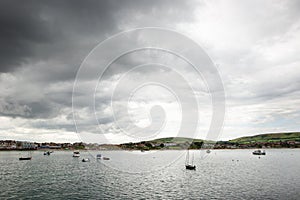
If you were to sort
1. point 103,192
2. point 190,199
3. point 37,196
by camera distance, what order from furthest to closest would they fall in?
point 103,192 < point 37,196 < point 190,199

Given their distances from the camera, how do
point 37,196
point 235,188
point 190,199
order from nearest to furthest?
point 190,199 → point 37,196 → point 235,188

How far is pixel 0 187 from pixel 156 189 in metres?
55.4

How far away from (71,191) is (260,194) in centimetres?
5884

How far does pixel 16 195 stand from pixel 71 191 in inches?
619

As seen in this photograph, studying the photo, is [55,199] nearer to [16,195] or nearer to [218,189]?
[16,195]

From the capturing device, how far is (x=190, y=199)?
65062 millimetres

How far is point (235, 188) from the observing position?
3159 inches

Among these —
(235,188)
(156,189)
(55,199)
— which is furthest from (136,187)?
(235,188)

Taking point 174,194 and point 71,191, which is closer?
point 174,194

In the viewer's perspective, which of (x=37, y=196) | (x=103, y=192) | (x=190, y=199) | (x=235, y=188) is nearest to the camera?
(x=190, y=199)

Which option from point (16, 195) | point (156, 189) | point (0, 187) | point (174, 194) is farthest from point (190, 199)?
point (0, 187)

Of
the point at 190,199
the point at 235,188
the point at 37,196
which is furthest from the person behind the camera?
the point at 235,188

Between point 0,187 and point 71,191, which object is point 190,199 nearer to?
point 71,191

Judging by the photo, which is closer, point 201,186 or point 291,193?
point 291,193
